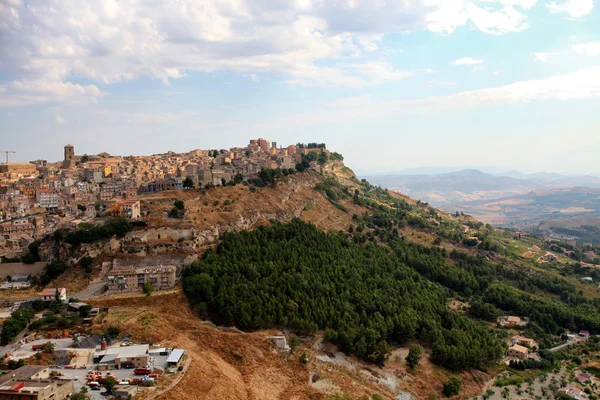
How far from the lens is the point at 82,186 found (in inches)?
2367

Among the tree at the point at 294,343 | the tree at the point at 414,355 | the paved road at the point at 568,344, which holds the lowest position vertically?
the paved road at the point at 568,344

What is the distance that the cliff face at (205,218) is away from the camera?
38.0 m

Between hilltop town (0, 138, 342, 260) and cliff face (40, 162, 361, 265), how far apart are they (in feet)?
9.05

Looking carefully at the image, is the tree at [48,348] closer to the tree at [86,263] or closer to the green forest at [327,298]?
the green forest at [327,298]

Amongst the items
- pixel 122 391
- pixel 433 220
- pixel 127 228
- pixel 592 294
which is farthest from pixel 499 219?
pixel 122 391

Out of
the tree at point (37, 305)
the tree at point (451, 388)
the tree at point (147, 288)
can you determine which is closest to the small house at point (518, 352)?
the tree at point (451, 388)

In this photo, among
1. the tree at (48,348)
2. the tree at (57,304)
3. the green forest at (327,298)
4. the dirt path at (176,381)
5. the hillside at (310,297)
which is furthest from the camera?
the green forest at (327,298)

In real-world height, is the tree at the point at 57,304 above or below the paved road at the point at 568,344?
above

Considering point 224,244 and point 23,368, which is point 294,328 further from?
point 23,368

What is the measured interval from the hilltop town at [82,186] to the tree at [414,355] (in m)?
26.0

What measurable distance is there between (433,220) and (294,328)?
58.1 metres

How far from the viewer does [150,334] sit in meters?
27.9

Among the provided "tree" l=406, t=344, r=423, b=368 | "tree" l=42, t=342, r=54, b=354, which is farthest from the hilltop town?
"tree" l=406, t=344, r=423, b=368

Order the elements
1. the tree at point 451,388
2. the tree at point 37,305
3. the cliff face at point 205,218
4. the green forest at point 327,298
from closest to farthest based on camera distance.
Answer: the tree at point 37,305 → the tree at point 451,388 → the green forest at point 327,298 → the cliff face at point 205,218
